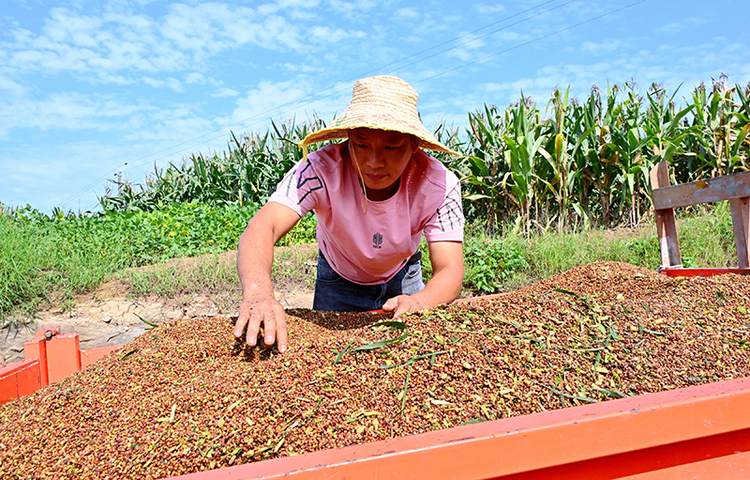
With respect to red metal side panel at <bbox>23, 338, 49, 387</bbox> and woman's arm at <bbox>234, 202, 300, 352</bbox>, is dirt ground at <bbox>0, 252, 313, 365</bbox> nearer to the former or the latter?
red metal side panel at <bbox>23, 338, 49, 387</bbox>

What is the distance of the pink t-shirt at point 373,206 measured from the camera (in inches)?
74.0

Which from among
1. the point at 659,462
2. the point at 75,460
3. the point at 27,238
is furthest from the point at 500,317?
the point at 27,238

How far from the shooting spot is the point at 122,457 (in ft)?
2.94

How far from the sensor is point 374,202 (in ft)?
6.34

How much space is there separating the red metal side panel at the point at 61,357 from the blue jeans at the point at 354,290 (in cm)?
109

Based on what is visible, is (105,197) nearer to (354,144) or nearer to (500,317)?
(354,144)

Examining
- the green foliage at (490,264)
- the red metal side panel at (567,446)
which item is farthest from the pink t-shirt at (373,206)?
the green foliage at (490,264)

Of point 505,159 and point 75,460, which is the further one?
point 505,159

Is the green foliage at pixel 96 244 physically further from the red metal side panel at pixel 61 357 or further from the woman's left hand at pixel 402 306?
the woman's left hand at pixel 402 306

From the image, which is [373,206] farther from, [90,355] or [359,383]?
[90,355]

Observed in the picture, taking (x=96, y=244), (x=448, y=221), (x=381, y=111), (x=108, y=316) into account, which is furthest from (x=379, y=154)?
(x=96, y=244)

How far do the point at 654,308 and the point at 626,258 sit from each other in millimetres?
3943

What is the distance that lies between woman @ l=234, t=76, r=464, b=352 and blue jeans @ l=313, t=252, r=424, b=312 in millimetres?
51

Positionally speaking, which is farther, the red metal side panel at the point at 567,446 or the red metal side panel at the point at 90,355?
the red metal side panel at the point at 90,355
